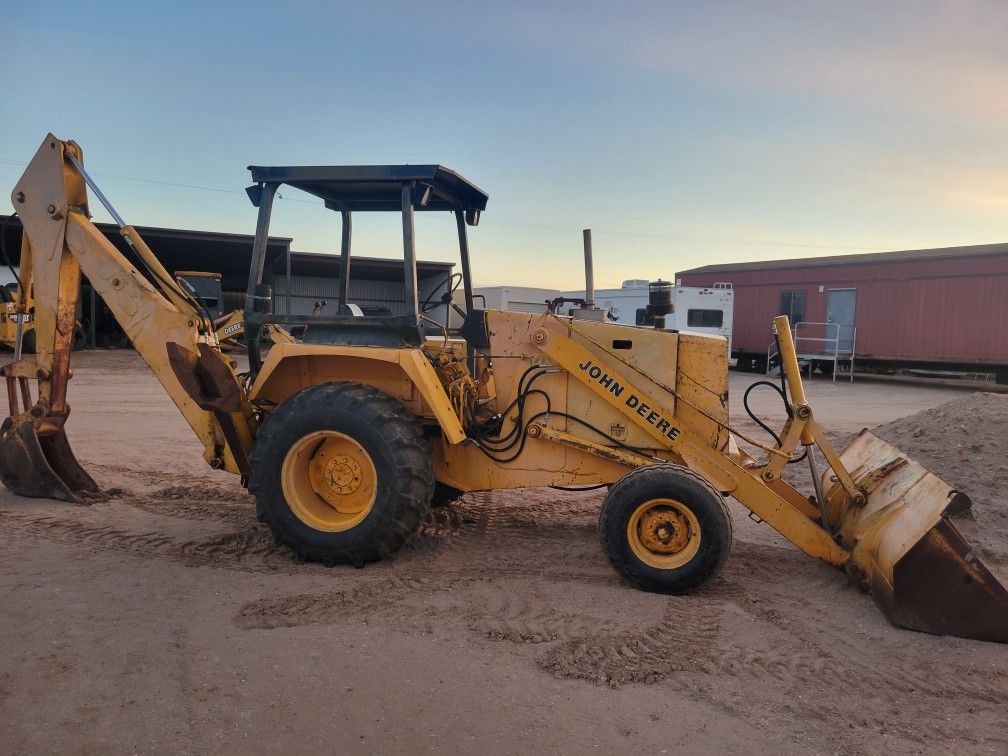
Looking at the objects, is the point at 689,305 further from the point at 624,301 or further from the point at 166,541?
the point at 166,541

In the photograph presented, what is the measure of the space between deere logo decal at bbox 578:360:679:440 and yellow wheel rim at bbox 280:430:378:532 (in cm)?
154

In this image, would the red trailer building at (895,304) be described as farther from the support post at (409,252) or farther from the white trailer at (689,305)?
the support post at (409,252)

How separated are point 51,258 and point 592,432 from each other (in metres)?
4.29

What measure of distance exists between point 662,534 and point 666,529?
1.5 inches

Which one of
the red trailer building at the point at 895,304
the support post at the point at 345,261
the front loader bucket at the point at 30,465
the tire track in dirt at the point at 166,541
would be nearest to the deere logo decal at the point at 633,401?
the support post at the point at 345,261

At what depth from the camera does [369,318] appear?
5074mm

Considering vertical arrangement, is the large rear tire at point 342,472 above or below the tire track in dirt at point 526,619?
above

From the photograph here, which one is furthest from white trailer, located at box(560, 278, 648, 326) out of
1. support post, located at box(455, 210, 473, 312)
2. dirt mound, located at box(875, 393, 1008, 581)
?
support post, located at box(455, 210, 473, 312)

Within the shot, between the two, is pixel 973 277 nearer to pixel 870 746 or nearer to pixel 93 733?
pixel 870 746

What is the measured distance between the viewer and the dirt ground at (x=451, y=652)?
305cm

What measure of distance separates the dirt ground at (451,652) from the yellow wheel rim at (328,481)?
36cm

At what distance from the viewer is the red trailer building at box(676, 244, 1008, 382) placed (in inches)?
792

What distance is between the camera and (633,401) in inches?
197

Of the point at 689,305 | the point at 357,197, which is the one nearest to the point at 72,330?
the point at 357,197
